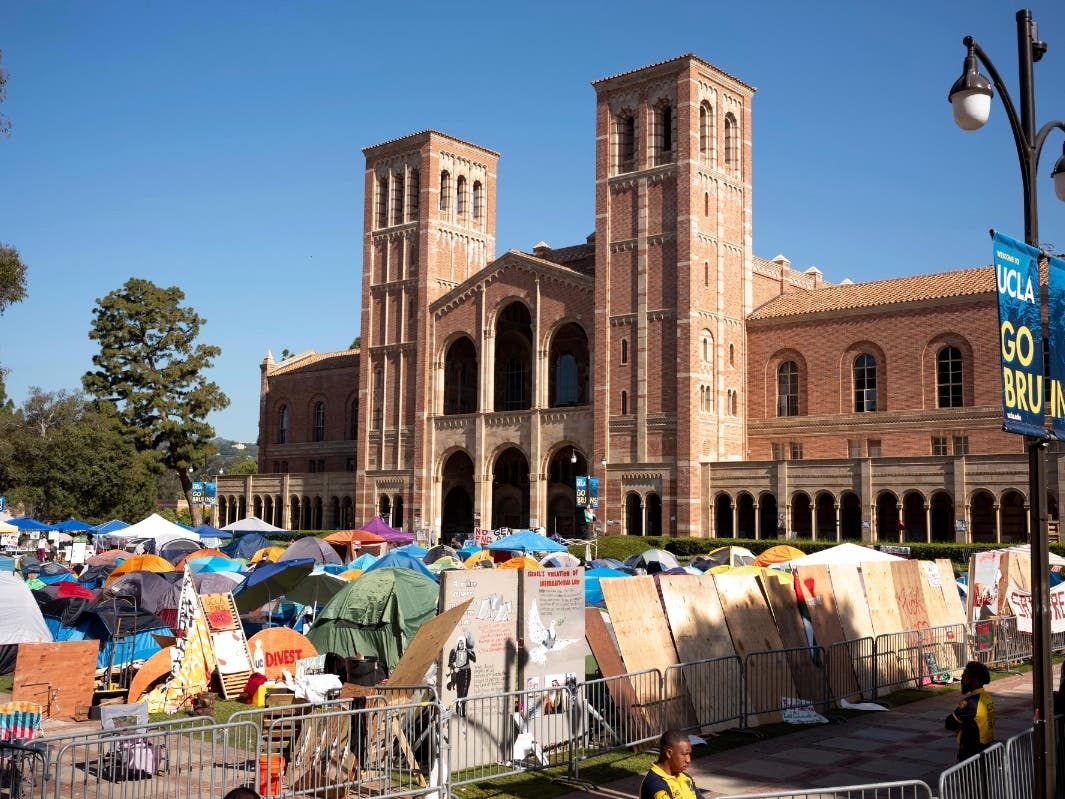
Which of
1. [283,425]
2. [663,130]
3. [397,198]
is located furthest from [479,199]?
[283,425]

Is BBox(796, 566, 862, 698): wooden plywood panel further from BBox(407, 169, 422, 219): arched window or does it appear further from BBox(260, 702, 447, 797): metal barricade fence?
BBox(407, 169, 422, 219): arched window

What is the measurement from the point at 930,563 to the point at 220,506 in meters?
57.8

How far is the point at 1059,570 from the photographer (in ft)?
79.9

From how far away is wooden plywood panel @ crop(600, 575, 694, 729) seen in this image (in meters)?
13.4

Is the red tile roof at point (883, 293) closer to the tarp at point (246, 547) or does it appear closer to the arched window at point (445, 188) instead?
the arched window at point (445, 188)

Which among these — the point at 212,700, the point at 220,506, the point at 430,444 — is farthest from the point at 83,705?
the point at 220,506

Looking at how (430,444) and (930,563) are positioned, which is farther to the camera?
(430,444)

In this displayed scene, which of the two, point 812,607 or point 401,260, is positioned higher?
point 401,260

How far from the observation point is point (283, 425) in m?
72.8

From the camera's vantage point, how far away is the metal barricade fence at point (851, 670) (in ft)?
52.0

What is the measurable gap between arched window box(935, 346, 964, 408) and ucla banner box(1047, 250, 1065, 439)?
37.1 m

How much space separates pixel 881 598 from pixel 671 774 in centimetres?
1162

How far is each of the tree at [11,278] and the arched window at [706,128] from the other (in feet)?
106

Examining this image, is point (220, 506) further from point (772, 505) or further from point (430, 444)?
point (772, 505)
